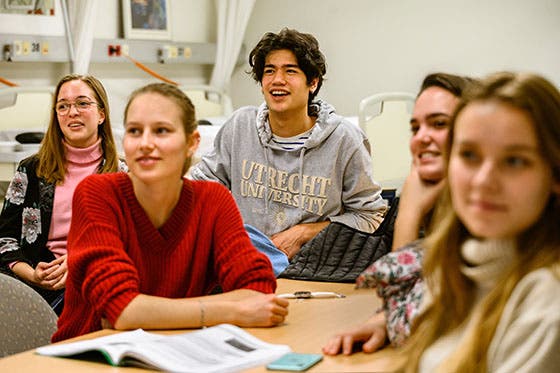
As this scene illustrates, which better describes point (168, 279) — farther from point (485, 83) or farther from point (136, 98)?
point (485, 83)

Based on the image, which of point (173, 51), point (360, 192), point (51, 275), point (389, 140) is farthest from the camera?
point (173, 51)

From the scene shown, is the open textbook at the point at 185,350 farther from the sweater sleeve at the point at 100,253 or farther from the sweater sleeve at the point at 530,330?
the sweater sleeve at the point at 530,330

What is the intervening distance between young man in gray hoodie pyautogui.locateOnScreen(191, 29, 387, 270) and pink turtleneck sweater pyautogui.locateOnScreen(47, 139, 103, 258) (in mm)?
452

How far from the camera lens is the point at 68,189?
3.37 metres

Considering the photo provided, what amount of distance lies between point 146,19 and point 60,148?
135 inches

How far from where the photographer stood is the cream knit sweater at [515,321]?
132cm

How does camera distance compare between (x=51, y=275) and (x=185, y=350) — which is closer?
(x=185, y=350)

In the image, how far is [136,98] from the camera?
7.71ft

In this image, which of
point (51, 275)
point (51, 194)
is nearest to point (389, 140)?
point (51, 194)

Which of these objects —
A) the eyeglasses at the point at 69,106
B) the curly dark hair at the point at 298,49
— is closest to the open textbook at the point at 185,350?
the eyeglasses at the point at 69,106

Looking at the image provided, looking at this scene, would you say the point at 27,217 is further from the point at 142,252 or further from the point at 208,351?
the point at 208,351

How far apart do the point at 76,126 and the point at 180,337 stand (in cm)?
161

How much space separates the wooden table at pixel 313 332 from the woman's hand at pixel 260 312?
19 millimetres

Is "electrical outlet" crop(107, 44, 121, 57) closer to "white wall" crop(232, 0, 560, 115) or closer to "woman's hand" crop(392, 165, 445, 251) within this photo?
"white wall" crop(232, 0, 560, 115)
